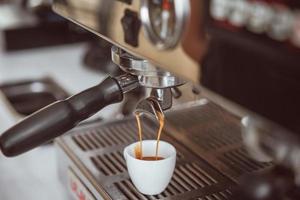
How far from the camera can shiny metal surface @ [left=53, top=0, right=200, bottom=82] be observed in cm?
46

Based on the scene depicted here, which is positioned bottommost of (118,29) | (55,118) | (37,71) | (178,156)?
(37,71)

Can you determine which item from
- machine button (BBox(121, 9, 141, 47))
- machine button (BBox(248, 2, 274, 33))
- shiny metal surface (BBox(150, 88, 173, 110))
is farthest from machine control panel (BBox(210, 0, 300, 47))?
shiny metal surface (BBox(150, 88, 173, 110))

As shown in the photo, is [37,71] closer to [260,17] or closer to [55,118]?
[55,118]

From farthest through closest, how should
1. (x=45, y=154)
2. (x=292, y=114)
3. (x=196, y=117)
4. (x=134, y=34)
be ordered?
1. (x=45, y=154)
2. (x=196, y=117)
3. (x=134, y=34)
4. (x=292, y=114)

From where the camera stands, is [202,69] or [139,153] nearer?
[202,69]

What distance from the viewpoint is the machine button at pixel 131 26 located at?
0.52 metres

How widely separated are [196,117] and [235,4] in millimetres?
461

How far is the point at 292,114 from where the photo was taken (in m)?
0.37

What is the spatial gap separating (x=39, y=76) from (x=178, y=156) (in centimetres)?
71

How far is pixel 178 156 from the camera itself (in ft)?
2.59

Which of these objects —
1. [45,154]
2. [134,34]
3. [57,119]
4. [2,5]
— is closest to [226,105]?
[134,34]

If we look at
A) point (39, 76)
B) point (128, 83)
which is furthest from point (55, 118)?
point (39, 76)

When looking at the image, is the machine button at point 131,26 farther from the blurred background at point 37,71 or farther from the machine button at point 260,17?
the blurred background at point 37,71

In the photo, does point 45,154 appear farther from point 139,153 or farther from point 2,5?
point 2,5
